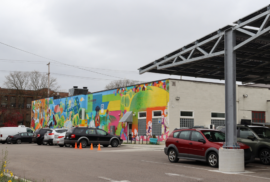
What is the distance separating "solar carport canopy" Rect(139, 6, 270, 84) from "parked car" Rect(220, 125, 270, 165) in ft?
10.4

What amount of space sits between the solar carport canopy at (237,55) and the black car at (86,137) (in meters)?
10.2

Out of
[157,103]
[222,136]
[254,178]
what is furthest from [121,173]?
[157,103]

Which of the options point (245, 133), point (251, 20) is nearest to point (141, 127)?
point (245, 133)

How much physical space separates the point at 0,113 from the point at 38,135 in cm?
4380

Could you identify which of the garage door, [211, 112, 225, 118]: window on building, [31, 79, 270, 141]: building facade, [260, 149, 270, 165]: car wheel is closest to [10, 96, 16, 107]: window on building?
[31, 79, 270, 141]: building facade

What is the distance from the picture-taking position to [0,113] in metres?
71.4

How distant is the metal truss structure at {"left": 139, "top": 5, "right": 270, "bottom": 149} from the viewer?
1232 cm

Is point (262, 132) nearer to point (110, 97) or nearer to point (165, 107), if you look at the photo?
point (165, 107)

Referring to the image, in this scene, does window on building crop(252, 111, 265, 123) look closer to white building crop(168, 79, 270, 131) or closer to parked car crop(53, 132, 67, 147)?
white building crop(168, 79, 270, 131)

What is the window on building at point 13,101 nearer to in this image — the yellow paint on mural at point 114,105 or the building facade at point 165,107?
the building facade at point 165,107

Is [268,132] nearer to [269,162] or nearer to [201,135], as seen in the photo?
[269,162]

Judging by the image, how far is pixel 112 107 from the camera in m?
38.5

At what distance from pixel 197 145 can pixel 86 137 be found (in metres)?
13.6

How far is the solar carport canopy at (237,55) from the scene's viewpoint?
12.2 meters
